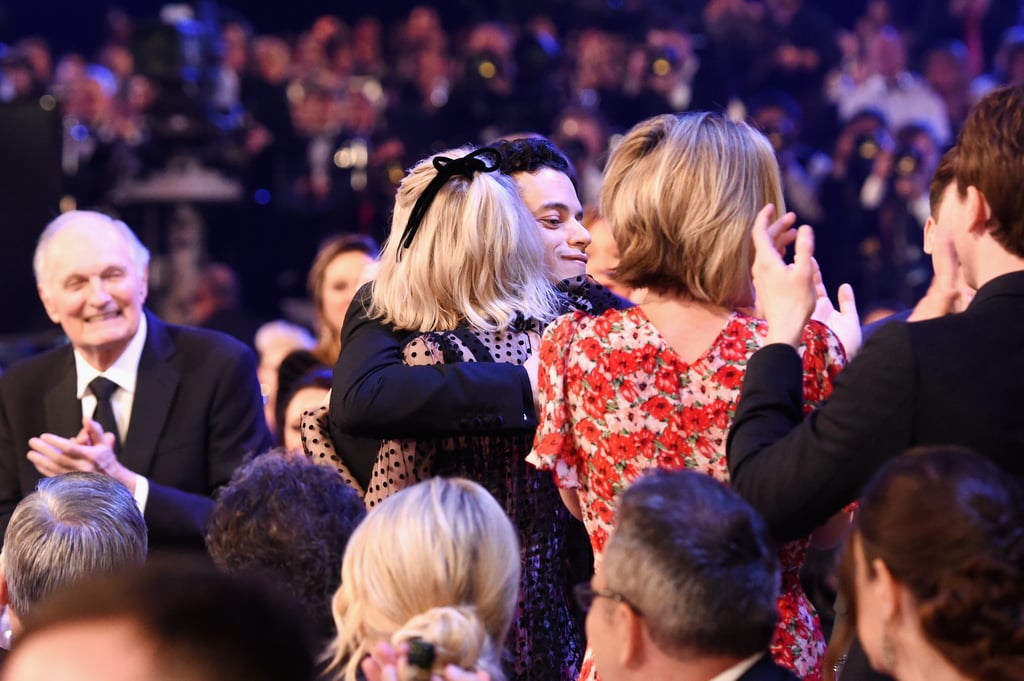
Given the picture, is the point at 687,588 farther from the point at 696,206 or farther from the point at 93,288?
the point at 93,288

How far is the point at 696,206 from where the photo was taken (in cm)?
212

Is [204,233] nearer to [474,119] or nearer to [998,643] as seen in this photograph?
[474,119]

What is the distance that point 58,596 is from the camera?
98cm

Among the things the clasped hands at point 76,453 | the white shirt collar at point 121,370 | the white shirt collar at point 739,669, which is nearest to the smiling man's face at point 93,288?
the white shirt collar at point 121,370

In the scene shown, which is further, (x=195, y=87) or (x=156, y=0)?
(x=156, y=0)

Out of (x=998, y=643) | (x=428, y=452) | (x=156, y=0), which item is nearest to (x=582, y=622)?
(x=428, y=452)

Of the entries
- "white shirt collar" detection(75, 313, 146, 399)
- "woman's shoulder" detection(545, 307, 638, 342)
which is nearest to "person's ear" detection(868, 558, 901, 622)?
"woman's shoulder" detection(545, 307, 638, 342)

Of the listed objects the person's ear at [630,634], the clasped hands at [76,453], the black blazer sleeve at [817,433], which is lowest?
the clasped hands at [76,453]

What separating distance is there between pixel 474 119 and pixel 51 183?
123 inches

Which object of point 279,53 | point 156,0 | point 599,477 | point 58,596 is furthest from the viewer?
point 156,0

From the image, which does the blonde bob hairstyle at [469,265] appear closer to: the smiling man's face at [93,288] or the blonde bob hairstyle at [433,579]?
the blonde bob hairstyle at [433,579]

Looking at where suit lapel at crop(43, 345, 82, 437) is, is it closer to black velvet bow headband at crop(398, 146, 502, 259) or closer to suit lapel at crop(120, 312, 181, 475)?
suit lapel at crop(120, 312, 181, 475)

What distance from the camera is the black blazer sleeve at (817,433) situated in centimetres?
181

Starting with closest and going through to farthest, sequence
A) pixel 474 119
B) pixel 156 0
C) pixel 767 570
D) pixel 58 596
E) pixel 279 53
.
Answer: pixel 58 596 < pixel 767 570 < pixel 474 119 < pixel 279 53 < pixel 156 0
